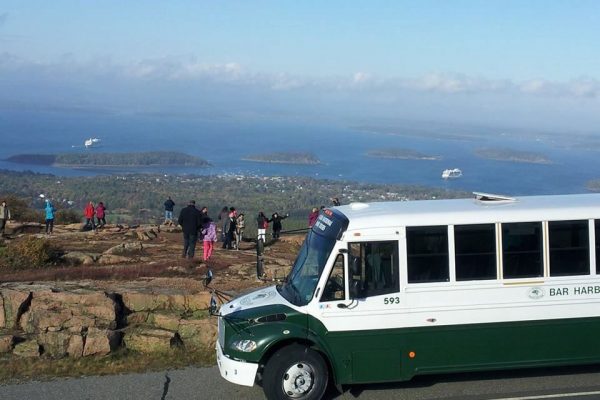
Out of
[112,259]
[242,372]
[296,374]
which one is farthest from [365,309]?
[112,259]

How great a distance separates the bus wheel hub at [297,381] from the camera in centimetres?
771

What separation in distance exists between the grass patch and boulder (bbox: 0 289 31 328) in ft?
4.73

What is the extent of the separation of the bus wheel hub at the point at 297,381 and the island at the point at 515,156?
5527cm

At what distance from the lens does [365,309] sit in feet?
26.0

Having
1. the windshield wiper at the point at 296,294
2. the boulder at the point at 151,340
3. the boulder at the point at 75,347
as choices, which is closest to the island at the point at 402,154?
the boulder at the point at 151,340

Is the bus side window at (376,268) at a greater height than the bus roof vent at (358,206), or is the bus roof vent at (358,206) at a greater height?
the bus roof vent at (358,206)

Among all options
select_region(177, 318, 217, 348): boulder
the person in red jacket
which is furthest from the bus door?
the person in red jacket

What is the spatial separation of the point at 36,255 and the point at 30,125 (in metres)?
174

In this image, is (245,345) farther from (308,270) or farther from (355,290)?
(355,290)

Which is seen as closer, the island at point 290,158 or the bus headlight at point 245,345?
the bus headlight at point 245,345

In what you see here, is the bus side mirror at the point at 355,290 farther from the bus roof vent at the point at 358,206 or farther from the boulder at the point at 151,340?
the boulder at the point at 151,340

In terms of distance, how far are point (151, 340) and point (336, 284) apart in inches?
145

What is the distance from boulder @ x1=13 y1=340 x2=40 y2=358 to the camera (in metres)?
9.92

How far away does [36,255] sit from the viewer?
18.7 metres
